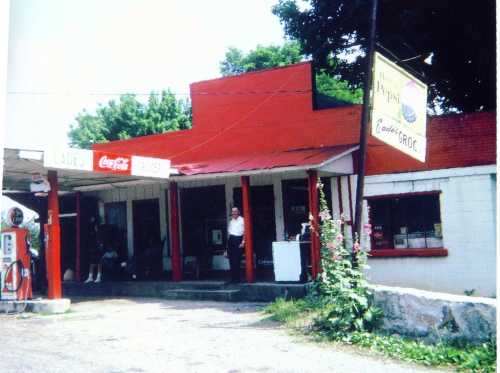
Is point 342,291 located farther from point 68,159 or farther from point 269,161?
point 68,159

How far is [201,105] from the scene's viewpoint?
1587 cm

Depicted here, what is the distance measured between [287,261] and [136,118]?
2388cm

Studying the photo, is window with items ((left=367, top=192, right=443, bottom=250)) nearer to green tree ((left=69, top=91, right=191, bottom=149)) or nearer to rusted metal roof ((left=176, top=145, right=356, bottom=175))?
rusted metal roof ((left=176, top=145, right=356, bottom=175))

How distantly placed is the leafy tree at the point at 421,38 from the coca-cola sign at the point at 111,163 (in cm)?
689

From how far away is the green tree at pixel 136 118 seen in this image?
110 feet

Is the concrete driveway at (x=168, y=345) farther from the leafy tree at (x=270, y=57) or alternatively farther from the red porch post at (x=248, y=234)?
the leafy tree at (x=270, y=57)

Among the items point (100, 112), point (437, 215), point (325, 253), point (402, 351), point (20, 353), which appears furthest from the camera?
point (100, 112)

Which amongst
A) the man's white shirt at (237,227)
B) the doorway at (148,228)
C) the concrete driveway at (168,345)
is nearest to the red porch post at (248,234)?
the man's white shirt at (237,227)

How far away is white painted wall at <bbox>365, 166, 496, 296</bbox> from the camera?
460 inches

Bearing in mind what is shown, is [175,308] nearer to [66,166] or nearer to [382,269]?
[66,166]

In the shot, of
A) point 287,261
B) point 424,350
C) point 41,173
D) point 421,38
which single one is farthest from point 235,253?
point 421,38

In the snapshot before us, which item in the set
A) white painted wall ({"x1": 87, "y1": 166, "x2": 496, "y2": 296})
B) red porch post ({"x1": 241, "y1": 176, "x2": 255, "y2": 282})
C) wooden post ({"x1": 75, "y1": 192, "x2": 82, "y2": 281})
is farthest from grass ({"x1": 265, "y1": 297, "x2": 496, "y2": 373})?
wooden post ({"x1": 75, "y1": 192, "x2": 82, "y2": 281})

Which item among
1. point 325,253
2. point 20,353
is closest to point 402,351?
point 325,253

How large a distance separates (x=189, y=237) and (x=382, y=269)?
5760 millimetres
